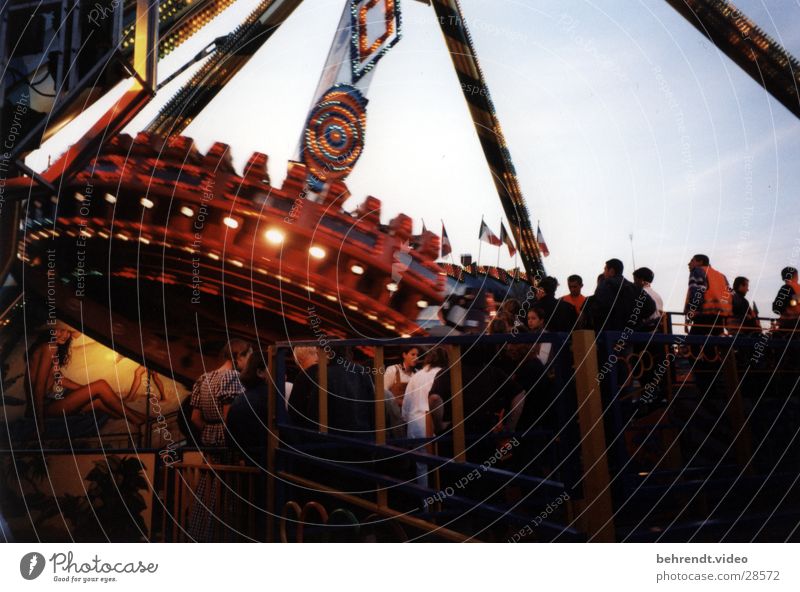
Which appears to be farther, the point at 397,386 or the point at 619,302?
the point at 397,386

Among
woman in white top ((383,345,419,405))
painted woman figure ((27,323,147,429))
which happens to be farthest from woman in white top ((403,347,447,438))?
painted woman figure ((27,323,147,429))

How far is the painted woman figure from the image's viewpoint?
282 cm

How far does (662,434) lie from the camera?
2.82 metres

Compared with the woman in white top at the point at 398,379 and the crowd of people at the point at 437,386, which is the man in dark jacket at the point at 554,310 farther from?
the woman in white top at the point at 398,379

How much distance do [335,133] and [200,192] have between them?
35.7 inches

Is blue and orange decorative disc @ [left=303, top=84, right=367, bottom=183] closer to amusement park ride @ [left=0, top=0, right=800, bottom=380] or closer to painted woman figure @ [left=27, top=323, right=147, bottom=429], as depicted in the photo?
amusement park ride @ [left=0, top=0, right=800, bottom=380]

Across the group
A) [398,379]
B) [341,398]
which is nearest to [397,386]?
[398,379]

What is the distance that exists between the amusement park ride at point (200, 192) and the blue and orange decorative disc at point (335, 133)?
0.04 feet

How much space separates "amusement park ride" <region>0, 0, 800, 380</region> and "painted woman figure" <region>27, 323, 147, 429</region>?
176mm

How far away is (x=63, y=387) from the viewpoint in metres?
3.20

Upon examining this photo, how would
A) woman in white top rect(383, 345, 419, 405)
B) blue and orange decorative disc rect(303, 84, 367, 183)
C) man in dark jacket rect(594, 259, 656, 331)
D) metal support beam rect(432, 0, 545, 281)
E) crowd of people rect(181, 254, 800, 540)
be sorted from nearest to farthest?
crowd of people rect(181, 254, 800, 540)
man in dark jacket rect(594, 259, 656, 331)
metal support beam rect(432, 0, 545, 281)
blue and orange decorative disc rect(303, 84, 367, 183)
woman in white top rect(383, 345, 419, 405)

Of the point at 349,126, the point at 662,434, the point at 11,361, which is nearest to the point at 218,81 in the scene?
the point at 349,126

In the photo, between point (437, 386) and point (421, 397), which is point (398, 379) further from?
point (437, 386)

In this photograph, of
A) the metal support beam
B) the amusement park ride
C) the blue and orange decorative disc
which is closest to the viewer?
the amusement park ride
